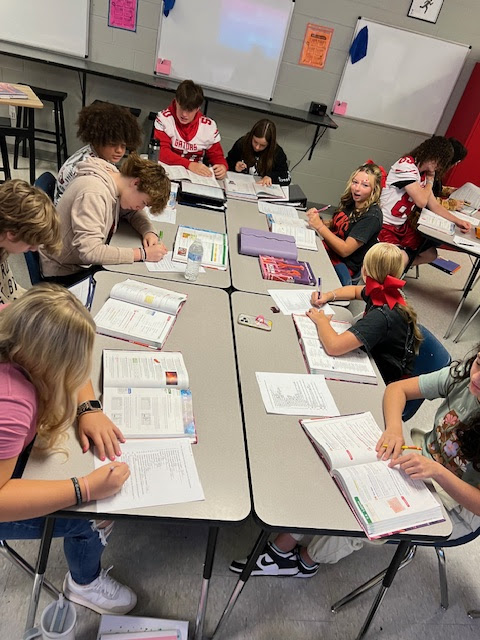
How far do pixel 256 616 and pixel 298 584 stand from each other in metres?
0.20

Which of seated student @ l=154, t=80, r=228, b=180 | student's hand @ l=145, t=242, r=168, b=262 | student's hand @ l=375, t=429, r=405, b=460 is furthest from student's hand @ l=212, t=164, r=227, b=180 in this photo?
student's hand @ l=375, t=429, r=405, b=460

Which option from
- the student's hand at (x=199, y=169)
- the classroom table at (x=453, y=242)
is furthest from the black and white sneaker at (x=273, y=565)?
the student's hand at (x=199, y=169)

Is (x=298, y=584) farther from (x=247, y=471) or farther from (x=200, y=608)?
(x=247, y=471)

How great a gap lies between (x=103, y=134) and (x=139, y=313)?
103 centimetres

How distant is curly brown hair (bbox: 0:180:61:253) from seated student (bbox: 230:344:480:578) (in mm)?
1269

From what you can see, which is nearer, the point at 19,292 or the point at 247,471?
the point at 247,471

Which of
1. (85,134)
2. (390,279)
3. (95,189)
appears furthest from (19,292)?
(390,279)

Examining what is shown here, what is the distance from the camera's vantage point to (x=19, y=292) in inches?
69.6

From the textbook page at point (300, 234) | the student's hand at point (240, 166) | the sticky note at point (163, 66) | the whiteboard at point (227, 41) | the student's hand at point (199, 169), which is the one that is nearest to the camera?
the textbook page at point (300, 234)

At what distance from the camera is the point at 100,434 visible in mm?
1147

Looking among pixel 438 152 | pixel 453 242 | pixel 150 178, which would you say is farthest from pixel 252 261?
pixel 438 152

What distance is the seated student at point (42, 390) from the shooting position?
37.5 inches

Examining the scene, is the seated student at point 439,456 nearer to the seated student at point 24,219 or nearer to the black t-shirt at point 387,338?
the black t-shirt at point 387,338

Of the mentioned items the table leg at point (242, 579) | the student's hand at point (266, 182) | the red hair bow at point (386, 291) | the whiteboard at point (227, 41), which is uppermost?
the whiteboard at point (227, 41)
